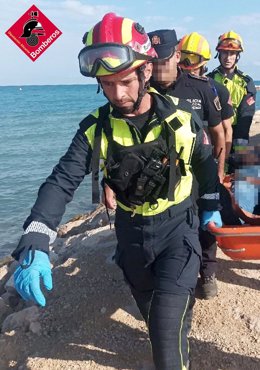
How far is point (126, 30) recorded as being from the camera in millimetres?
3145

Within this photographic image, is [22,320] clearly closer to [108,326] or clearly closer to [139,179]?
[108,326]

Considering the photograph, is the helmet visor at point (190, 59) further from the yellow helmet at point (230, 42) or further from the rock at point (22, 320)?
the rock at point (22, 320)

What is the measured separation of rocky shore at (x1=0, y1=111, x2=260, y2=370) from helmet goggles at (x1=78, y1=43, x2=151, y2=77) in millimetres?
2472

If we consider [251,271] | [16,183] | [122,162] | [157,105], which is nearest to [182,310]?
[122,162]

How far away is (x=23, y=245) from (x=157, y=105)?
4.24 ft

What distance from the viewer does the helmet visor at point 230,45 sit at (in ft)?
22.1

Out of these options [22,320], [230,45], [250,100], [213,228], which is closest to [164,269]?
[213,228]

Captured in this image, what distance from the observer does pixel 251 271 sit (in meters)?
5.25

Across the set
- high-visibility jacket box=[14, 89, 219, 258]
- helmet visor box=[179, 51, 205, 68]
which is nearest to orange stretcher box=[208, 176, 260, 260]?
high-visibility jacket box=[14, 89, 219, 258]

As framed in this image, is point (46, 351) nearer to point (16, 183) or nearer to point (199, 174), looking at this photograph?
point (199, 174)

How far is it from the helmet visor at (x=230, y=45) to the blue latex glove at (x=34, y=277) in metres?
4.87

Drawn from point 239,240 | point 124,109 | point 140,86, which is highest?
point 140,86

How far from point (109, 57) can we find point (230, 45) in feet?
13.8

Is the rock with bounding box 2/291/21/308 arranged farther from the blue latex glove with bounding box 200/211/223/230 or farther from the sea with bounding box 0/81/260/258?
the sea with bounding box 0/81/260/258
